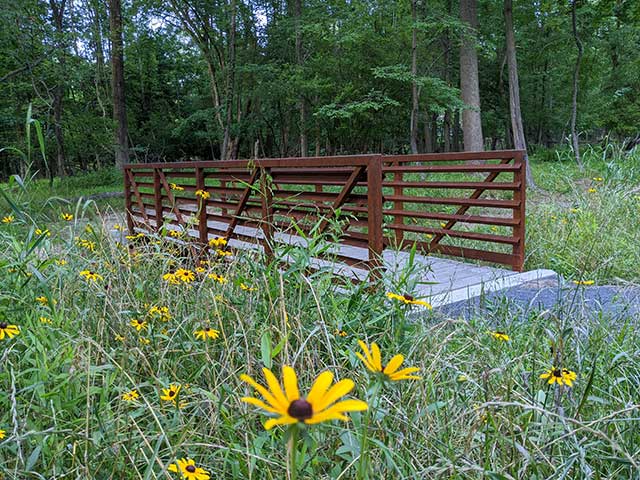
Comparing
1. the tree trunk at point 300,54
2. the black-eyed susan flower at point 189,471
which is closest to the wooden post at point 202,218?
the black-eyed susan flower at point 189,471

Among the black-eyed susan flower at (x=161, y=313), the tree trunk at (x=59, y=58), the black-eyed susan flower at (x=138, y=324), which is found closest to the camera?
the black-eyed susan flower at (x=138, y=324)

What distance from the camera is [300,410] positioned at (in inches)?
18.9

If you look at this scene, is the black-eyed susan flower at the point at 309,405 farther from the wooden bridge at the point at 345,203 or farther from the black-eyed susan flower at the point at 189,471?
the wooden bridge at the point at 345,203

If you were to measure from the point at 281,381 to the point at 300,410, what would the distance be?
2.98 ft

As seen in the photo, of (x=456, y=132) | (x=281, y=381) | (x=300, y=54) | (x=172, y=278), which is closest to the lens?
(x=281, y=381)

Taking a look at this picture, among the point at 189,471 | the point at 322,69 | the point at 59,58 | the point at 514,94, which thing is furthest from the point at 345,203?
the point at 322,69

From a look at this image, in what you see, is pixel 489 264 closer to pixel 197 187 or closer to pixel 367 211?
pixel 367 211

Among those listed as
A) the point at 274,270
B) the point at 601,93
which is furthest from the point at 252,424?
the point at 601,93

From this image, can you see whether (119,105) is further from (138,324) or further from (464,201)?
(138,324)

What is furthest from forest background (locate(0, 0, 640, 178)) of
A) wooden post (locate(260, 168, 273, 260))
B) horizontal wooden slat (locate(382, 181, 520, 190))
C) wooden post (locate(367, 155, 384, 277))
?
wooden post (locate(260, 168, 273, 260))

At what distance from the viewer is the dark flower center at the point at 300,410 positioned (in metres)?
0.47

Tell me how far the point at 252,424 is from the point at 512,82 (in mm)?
8162

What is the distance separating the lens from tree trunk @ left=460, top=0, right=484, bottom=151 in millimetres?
10453

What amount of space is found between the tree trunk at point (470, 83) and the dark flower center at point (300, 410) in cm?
1059
